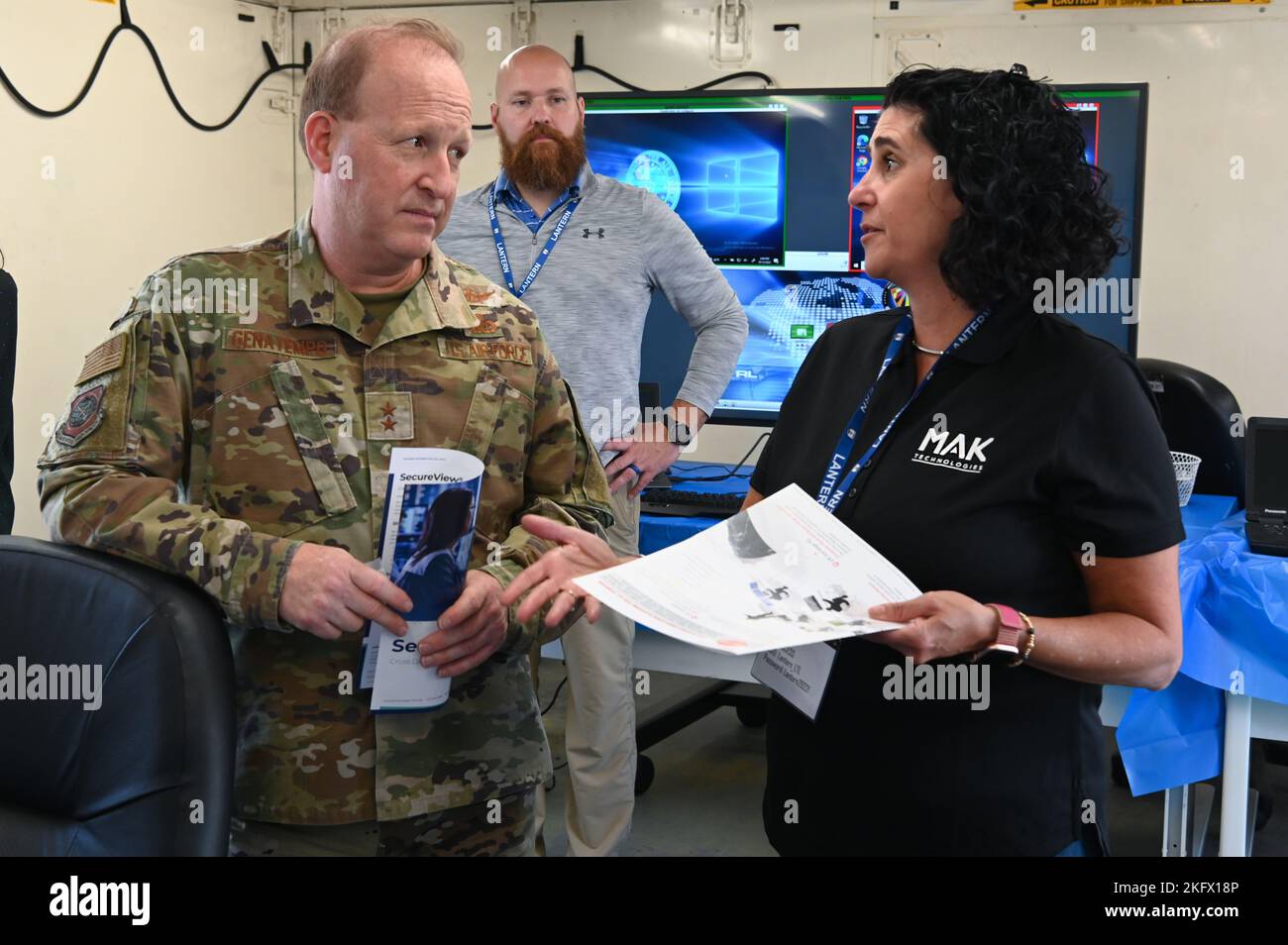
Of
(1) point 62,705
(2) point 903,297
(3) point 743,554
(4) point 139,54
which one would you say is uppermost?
(4) point 139,54

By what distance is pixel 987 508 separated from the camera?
129 cm

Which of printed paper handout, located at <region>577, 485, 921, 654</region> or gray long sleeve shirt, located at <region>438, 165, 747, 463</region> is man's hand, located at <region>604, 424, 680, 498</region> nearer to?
gray long sleeve shirt, located at <region>438, 165, 747, 463</region>

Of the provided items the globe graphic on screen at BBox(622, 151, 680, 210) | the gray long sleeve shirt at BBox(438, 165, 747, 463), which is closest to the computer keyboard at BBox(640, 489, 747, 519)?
the gray long sleeve shirt at BBox(438, 165, 747, 463)

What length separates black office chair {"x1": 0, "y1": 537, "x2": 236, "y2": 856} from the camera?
1141mm

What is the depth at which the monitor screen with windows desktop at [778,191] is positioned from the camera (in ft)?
11.2

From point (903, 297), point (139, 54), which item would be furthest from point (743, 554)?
point (139, 54)

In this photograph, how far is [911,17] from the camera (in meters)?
4.53

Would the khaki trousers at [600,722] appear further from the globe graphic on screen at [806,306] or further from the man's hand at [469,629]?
the man's hand at [469,629]

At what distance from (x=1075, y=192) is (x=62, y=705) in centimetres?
118

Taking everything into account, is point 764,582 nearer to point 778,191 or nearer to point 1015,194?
point 1015,194

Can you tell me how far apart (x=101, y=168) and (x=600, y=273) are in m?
2.71

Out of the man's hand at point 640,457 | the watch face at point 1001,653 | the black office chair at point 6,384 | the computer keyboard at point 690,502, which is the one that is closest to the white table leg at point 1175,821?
the computer keyboard at point 690,502

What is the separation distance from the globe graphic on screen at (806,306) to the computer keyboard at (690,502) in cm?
Answer: 54

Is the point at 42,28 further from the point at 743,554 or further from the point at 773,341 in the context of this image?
the point at 743,554
